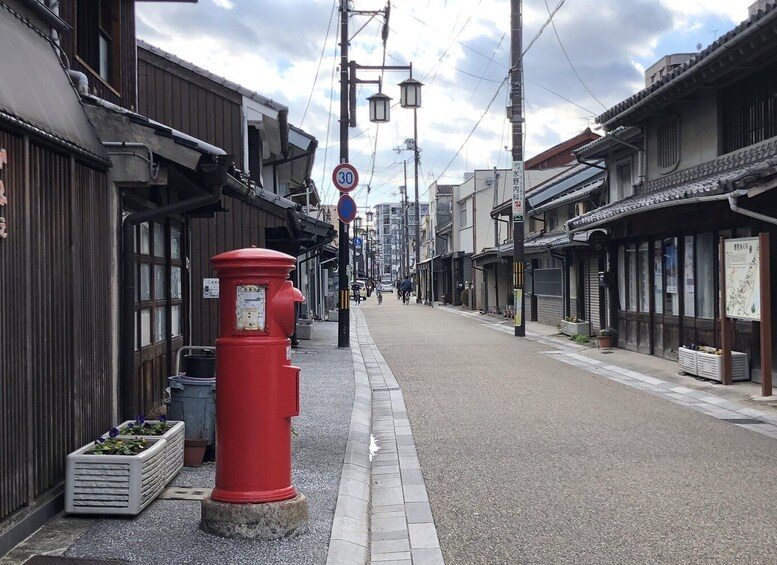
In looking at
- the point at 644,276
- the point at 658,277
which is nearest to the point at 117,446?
the point at 658,277

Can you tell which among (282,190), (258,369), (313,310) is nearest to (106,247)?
(258,369)

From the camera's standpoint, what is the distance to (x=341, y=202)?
705 inches

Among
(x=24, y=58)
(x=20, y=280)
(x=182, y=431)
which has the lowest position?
(x=182, y=431)

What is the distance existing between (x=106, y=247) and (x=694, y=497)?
17.2 ft

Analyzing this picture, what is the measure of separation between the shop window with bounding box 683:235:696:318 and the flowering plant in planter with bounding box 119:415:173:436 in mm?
11399

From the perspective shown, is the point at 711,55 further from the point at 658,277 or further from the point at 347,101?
the point at 347,101

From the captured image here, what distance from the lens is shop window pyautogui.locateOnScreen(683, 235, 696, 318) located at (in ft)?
47.4

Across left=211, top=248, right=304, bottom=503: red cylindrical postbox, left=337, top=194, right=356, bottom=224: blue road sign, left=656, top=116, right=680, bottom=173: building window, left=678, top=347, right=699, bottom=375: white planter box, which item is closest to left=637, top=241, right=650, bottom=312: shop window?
left=656, top=116, right=680, bottom=173: building window

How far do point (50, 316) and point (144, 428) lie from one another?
4.68 feet

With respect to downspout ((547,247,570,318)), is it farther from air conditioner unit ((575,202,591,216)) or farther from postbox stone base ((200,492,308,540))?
postbox stone base ((200,492,308,540))

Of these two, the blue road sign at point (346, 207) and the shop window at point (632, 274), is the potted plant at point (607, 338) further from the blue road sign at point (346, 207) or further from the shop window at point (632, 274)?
the blue road sign at point (346, 207)

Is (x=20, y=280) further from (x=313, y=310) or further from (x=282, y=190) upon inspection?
(x=313, y=310)

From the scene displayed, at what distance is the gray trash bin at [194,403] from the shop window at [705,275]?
10.3 metres

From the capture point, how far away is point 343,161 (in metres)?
19.2
